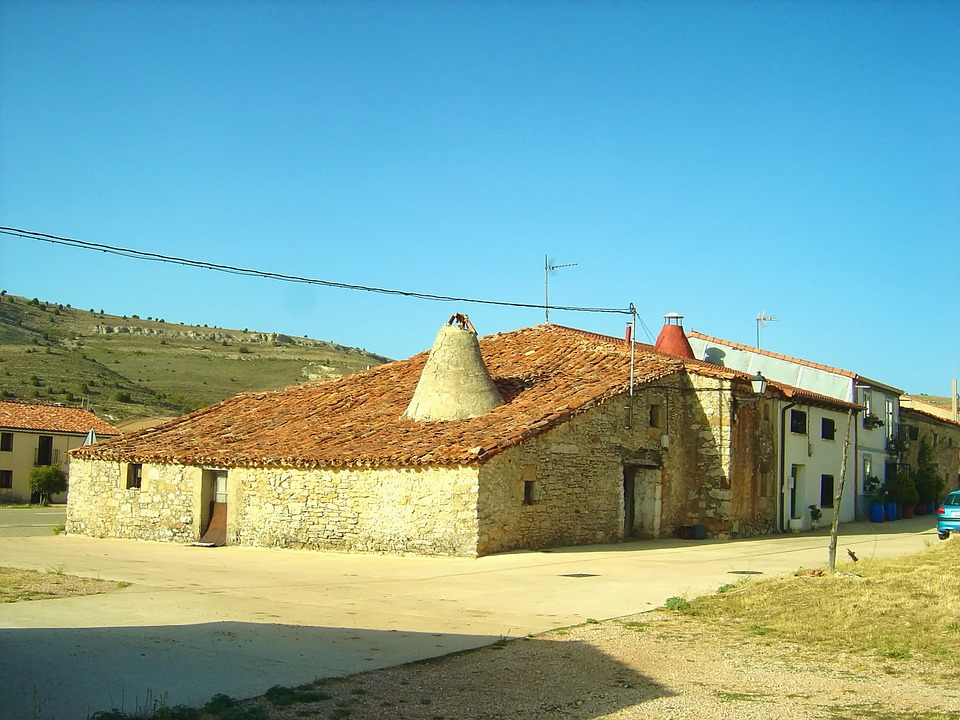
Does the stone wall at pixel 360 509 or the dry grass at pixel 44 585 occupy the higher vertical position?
the stone wall at pixel 360 509

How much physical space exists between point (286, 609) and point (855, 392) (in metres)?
26.2

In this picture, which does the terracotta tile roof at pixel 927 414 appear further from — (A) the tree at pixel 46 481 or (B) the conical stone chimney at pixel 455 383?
(A) the tree at pixel 46 481

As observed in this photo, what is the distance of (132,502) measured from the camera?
2516 cm

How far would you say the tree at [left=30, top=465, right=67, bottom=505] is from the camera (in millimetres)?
48656

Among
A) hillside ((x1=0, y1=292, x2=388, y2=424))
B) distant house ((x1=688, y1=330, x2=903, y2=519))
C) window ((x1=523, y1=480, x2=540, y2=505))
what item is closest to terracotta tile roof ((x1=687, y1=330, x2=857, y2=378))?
distant house ((x1=688, y1=330, x2=903, y2=519))

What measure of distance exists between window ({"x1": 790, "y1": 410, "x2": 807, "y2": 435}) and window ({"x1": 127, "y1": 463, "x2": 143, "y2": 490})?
714 inches

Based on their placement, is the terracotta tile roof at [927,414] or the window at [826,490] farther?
the terracotta tile roof at [927,414]

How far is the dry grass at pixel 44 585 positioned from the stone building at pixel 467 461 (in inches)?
261

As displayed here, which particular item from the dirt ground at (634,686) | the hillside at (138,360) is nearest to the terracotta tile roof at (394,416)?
the dirt ground at (634,686)

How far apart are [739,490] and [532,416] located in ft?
22.8

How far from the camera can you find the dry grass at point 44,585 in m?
11.9

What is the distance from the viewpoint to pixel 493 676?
800 cm

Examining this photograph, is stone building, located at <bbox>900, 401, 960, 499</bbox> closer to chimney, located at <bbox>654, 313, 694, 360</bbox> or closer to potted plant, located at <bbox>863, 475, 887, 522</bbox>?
potted plant, located at <bbox>863, 475, 887, 522</bbox>

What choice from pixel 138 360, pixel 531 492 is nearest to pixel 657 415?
pixel 531 492
